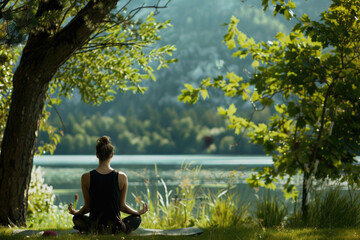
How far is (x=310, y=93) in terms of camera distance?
6758 millimetres

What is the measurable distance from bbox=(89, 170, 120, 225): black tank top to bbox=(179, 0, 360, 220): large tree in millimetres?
2389

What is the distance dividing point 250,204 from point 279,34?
2.85 m

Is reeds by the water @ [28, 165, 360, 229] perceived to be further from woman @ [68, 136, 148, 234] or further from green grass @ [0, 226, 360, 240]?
woman @ [68, 136, 148, 234]

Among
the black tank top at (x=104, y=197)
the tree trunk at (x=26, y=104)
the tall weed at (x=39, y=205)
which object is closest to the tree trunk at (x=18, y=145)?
the tree trunk at (x=26, y=104)

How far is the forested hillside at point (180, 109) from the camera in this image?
96.1 metres

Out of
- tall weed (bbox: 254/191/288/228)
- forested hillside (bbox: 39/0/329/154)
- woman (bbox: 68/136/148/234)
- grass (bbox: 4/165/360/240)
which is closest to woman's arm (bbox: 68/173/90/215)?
woman (bbox: 68/136/148/234)

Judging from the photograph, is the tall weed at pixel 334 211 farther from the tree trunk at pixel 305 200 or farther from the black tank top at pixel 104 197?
the black tank top at pixel 104 197

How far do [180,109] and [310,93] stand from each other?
361ft

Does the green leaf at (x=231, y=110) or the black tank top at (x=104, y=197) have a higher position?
the green leaf at (x=231, y=110)

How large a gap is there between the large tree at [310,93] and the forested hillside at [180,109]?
60080mm

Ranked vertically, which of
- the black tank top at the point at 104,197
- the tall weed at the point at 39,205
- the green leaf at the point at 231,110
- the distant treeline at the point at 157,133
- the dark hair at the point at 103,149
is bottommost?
the tall weed at the point at 39,205

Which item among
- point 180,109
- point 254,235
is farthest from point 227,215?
point 180,109

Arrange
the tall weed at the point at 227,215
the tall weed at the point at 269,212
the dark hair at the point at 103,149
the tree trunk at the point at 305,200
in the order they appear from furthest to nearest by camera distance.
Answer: the tall weed at the point at 227,215 < the tall weed at the point at 269,212 < the tree trunk at the point at 305,200 < the dark hair at the point at 103,149

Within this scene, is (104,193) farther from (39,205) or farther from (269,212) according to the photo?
(39,205)
